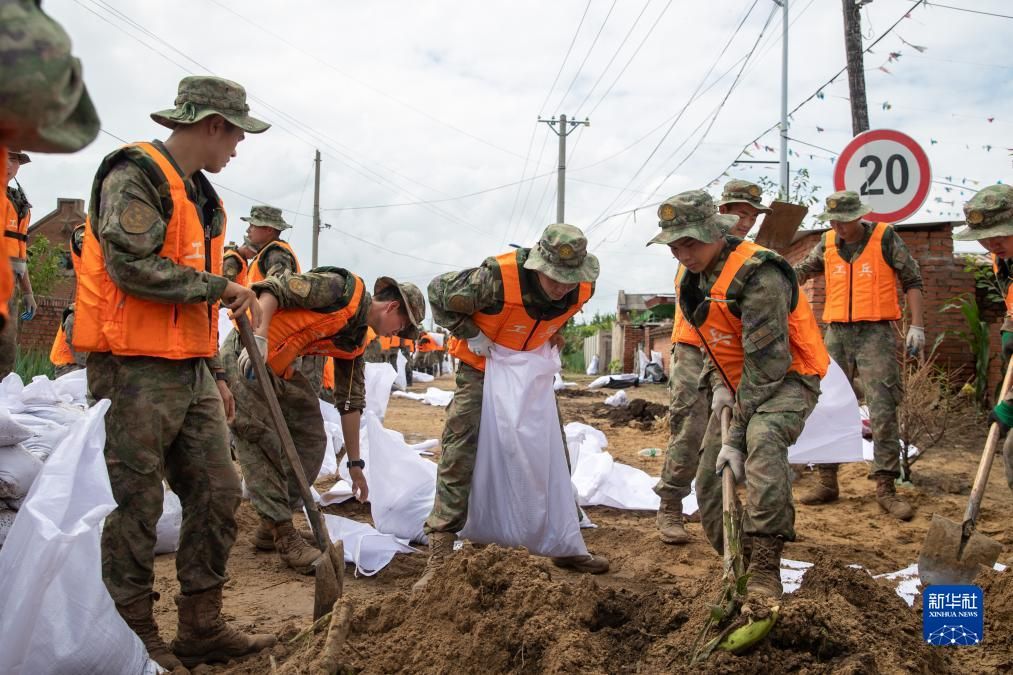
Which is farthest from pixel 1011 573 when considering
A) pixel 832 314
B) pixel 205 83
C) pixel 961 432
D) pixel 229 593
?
pixel 961 432

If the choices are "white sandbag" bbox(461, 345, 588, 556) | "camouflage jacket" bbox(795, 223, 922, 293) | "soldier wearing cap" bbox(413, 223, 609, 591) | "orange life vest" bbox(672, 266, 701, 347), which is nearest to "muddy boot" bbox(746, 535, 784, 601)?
"white sandbag" bbox(461, 345, 588, 556)

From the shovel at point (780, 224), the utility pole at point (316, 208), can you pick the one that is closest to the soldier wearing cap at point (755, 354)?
the shovel at point (780, 224)

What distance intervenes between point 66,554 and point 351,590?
159 centimetres

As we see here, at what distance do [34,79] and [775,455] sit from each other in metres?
2.66

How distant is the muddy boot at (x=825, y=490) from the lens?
17.1 ft

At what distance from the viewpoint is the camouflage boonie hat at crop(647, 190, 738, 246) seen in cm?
306

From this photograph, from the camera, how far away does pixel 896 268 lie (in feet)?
16.9

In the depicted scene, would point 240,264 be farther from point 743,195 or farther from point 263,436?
point 743,195

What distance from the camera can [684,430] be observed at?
4395mm

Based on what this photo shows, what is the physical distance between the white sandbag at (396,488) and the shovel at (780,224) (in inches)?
157

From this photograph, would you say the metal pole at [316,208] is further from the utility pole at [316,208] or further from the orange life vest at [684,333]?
the orange life vest at [684,333]

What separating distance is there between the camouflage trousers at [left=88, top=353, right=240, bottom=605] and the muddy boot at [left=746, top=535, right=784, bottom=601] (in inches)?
74.9

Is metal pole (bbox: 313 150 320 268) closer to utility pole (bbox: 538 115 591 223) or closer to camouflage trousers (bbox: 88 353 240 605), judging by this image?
utility pole (bbox: 538 115 591 223)

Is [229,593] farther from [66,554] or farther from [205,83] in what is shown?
[205,83]
